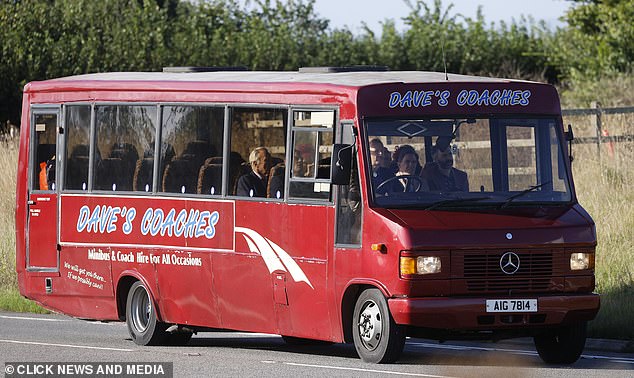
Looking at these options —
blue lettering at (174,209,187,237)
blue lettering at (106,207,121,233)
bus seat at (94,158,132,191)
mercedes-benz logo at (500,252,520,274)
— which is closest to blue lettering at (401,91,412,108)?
mercedes-benz logo at (500,252,520,274)

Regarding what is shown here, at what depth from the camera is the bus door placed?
59.9 ft

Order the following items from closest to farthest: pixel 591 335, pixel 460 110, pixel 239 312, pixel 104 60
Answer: pixel 460 110 → pixel 239 312 → pixel 591 335 → pixel 104 60

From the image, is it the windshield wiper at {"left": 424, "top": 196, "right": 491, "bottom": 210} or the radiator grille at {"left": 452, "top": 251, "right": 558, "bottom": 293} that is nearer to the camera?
the radiator grille at {"left": 452, "top": 251, "right": 558, "bottom": 293}

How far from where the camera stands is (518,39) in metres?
59.2

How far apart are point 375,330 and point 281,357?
1.52 m

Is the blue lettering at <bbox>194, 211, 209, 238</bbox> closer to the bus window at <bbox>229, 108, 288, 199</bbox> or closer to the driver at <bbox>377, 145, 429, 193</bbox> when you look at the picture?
the bus window at <bbox>229, 108, 288, 199</bbox>

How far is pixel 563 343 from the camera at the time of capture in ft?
46.9

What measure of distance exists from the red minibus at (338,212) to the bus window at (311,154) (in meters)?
0.02

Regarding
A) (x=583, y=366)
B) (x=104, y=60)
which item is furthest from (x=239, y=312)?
(x=104, y=60)

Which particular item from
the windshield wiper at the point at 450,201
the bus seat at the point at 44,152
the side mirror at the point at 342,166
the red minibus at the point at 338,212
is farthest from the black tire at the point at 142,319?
the windshield wiper at the point at 450,201

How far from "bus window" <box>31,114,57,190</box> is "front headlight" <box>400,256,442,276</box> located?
6.31 m

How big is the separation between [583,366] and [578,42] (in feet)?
110

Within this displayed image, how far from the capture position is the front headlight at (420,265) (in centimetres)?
1338

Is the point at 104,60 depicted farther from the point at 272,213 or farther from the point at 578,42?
the point at 272,213
